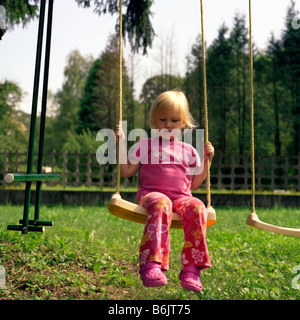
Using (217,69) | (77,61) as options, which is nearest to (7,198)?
(217,69)

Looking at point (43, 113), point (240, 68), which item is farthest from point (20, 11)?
point (240, 68)

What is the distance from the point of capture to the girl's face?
9.26ft

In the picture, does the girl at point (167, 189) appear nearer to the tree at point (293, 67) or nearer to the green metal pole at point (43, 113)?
the green metal pole at point (43, 113)

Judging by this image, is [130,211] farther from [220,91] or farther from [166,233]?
[220,91]

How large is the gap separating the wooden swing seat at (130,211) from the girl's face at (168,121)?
63cm

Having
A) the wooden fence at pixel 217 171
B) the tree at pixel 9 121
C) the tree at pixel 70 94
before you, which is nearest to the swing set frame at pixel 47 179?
the wooden fence at pixel 217 171

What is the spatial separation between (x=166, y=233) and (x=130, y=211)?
259 mm

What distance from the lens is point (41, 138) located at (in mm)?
3613

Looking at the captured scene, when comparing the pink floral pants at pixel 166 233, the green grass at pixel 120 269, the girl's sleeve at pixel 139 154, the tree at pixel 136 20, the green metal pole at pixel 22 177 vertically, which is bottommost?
the green grass at pixel 120 269

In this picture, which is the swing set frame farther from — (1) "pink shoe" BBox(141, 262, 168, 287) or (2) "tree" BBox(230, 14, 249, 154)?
(2) "tree" BBox(230, 14, 249, 154)

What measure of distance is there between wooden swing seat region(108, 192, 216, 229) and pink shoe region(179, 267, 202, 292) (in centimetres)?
31

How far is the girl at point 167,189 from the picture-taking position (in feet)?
7.88

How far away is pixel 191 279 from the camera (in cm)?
238
